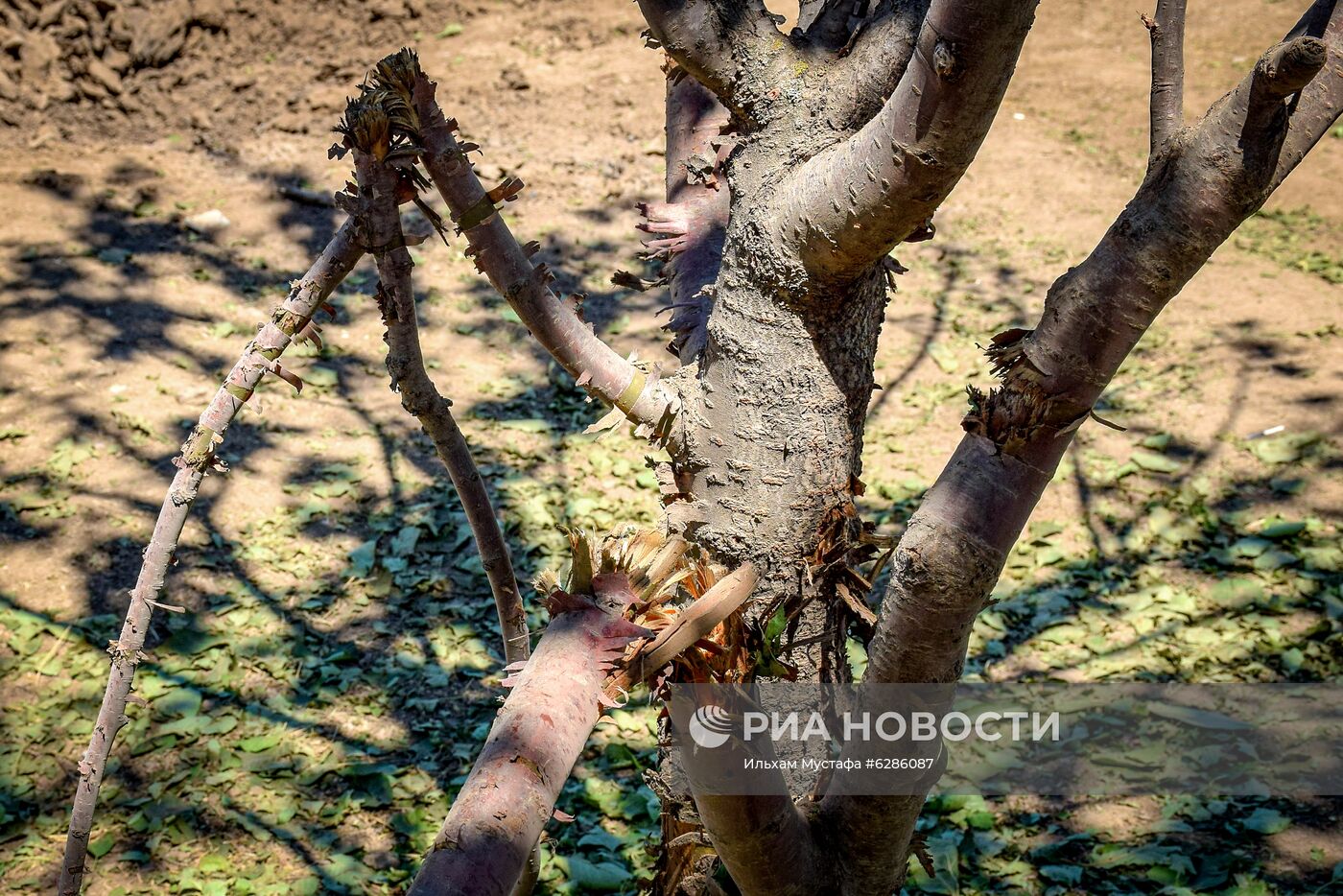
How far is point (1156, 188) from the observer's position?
3.94 ft

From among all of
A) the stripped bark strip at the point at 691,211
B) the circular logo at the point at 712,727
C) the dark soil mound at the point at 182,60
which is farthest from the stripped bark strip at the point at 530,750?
the dark soil mound at the point at 182,60

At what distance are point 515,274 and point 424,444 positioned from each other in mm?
3336

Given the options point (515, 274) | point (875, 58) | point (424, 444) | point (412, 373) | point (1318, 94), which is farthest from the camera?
point (424, 444)

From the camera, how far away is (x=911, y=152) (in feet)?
4.37

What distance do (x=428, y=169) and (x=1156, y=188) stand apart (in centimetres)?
105

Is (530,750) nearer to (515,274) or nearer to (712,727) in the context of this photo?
(712,727)

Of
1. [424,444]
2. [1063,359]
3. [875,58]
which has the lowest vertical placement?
[1063,359]

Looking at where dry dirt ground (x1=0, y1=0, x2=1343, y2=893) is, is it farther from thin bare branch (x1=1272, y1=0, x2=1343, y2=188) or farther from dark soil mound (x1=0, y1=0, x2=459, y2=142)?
thin bare branch (x1=1272, y1=0, x2=1343, y2=188)

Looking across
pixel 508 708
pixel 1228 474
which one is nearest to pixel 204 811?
pixel 508 708

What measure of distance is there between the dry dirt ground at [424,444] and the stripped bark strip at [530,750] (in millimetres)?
1749

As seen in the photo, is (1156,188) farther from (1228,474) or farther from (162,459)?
(162,459)

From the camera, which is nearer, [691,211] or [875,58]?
[875,58]

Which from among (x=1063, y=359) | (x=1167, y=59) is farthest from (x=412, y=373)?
(x=1167, y=59)

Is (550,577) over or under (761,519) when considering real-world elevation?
under
